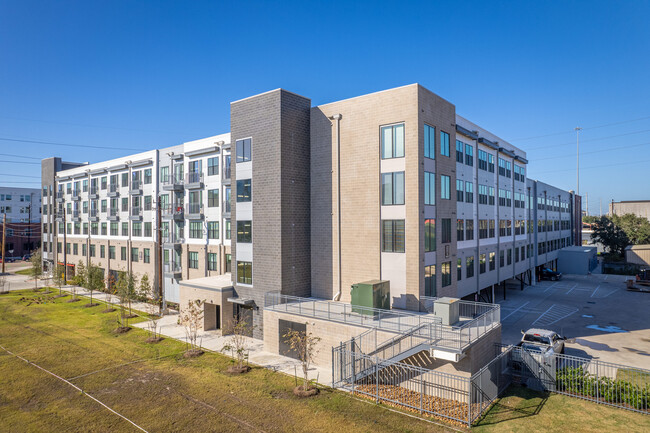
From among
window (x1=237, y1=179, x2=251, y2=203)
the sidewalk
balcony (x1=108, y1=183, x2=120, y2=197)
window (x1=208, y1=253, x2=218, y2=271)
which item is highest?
balcony (x1=108, y1=183, x2=120, y2=197)

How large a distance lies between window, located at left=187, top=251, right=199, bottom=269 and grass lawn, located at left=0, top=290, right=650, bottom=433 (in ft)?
48.1

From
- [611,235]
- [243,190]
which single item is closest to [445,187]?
[243,190]

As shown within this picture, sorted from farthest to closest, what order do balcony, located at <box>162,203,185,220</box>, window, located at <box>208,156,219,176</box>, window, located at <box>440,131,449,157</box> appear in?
balcony, located at <box>162,203,185,220</box> → window, located at <box>208,156,219,176</box> → window, located at <box>440,131,449,157</box>

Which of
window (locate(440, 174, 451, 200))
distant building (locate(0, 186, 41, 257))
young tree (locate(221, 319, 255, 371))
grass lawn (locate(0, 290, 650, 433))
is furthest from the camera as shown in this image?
distant building (locate(0, 186, 41, 257))

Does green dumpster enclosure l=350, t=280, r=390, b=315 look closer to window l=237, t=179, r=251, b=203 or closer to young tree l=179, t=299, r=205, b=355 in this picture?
young tree l=179, t=299, r=205, b=355

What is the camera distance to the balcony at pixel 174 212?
37.7 meters

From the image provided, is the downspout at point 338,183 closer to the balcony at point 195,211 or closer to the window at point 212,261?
the window at point 212,261

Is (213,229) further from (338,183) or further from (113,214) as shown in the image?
(113,214)

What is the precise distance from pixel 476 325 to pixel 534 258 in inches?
1303

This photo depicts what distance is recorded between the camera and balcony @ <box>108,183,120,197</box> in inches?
1800

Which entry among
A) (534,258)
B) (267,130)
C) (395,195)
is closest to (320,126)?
(267,130)

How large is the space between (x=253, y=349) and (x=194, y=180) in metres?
19.9

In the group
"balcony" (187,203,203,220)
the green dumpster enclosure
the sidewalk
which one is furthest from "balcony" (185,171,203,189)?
the green dumpster enclosure

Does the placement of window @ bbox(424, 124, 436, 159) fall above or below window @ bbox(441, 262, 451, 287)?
above
